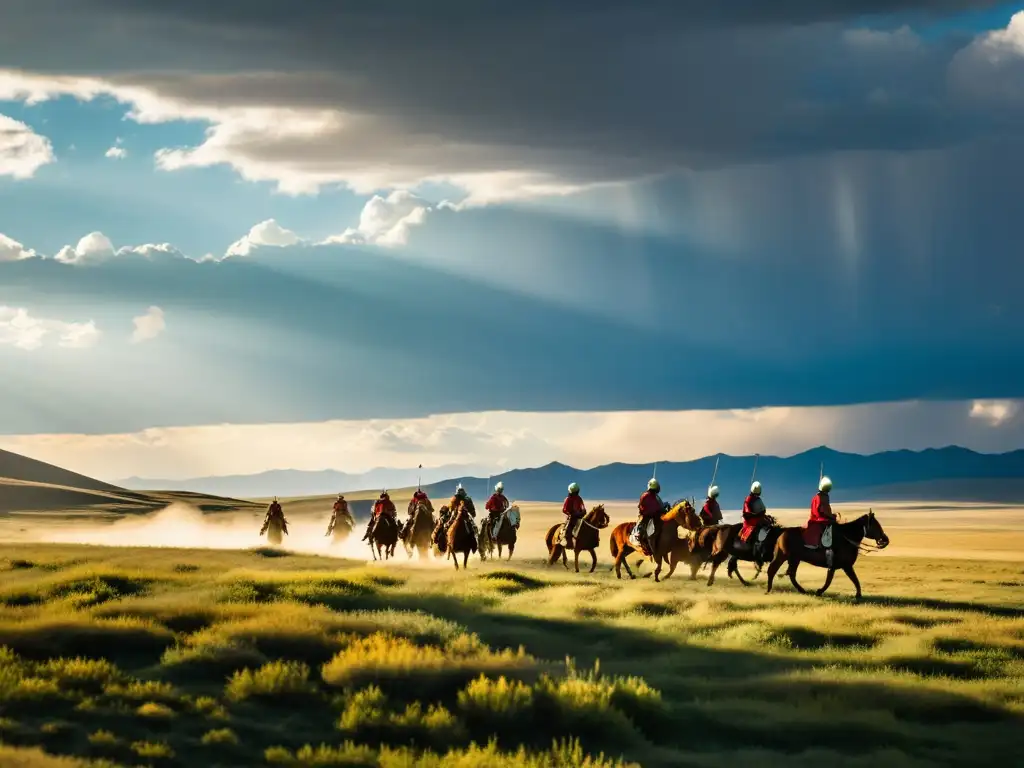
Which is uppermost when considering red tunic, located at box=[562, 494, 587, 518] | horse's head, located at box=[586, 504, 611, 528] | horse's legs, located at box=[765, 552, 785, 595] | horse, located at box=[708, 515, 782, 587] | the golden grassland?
red tunic, located at box=[562, 494, 587, 518]

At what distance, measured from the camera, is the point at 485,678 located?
19250mm

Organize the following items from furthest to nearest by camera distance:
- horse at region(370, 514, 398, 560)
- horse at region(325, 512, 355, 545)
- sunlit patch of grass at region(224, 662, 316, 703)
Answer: horse at region(325, 512, 355, 545) < horse at region(370, 514, 398, 560) < sunlit patch of grass at region(224, 662, 316, 703)

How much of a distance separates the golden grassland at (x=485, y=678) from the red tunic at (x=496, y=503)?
15.3m

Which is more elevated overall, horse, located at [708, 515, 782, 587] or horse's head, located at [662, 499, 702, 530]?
horse's head, located at [662, 499, 702, 530]

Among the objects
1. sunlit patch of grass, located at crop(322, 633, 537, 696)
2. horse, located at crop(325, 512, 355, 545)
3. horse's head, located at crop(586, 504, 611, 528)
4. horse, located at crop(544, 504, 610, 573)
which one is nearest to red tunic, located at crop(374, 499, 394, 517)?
horse, located at crop(325, 512, 355, 545)

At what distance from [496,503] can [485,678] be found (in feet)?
101

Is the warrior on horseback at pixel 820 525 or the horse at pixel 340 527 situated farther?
the horse at pixel 340 527

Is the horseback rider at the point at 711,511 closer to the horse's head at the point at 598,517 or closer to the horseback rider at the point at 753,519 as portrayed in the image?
the horseback rider at the point at 753,519

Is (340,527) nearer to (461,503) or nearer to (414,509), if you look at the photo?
(414,509)

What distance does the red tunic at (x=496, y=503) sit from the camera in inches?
1948

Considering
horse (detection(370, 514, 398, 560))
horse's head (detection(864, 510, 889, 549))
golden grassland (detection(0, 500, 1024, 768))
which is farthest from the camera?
horse (detection(370, 514, 398, 560))

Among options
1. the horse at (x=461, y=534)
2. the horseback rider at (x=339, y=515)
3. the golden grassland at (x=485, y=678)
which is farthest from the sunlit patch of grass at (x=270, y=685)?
the horseback rider at (x=339, y=515)

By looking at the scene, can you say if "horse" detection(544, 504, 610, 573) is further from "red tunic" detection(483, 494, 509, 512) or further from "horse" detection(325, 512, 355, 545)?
"horse" detection(325, 512, 355, 545)

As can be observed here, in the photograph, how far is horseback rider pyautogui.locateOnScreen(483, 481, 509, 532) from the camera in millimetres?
49272
